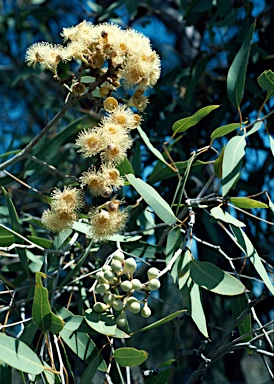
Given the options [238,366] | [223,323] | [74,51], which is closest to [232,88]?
[74,51]

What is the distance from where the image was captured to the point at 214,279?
1062 millimetres

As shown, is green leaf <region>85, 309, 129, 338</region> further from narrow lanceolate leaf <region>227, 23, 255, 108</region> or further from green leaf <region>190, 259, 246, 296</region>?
narrow lanceolate leaf <region>227, 23, 255, 108</region>

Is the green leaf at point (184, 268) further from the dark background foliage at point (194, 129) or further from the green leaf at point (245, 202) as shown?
the dark background foliage at point (194, 129)

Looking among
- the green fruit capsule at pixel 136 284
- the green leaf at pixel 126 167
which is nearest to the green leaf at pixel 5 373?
the green fruit capsule at pixel 136 284

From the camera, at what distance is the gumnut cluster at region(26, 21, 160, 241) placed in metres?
1.04

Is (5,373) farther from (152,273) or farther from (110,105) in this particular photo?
(110,105)

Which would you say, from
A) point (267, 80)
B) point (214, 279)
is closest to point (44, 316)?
point (214, 279)

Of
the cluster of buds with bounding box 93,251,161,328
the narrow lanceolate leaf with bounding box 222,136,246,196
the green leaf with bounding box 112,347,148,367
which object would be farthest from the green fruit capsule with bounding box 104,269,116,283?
the narrow lanceolate leaf with bounding box 222,136,246,196

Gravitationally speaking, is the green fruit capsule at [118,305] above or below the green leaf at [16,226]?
below

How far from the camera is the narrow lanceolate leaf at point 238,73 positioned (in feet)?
4.18

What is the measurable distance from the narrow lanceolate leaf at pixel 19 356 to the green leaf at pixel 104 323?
0.10m

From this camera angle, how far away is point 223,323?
216 centimetres

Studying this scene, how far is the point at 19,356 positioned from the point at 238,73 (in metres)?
0.72

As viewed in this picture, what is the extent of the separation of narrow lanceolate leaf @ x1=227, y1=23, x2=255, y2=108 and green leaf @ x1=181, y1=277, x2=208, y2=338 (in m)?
0.41
